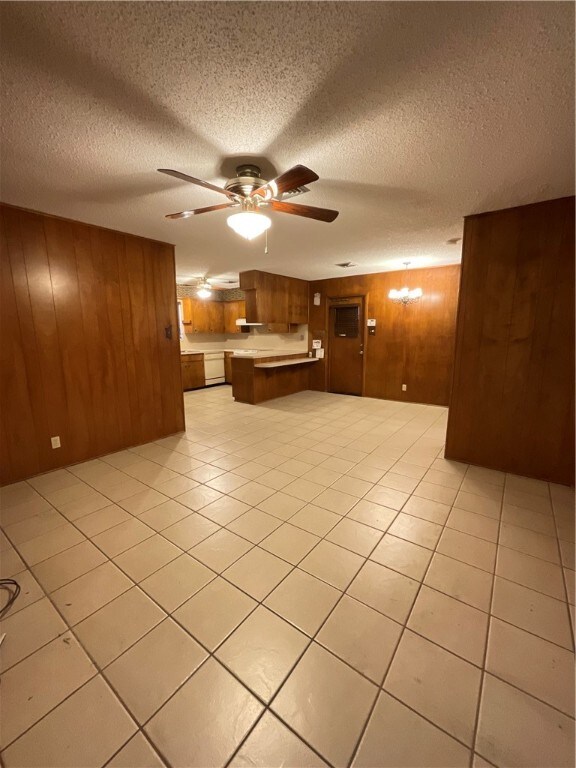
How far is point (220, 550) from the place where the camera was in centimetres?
192

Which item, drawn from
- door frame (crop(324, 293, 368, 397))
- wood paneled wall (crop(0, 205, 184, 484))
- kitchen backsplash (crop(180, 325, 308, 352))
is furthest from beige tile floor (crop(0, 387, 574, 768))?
kitchen backsplash (crop(180, 325, 308, 352))

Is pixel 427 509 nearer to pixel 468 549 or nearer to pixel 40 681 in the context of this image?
pixel 468 549

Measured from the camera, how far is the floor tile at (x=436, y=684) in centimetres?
109

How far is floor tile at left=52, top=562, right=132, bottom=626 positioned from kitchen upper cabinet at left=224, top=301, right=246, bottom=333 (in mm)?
6361

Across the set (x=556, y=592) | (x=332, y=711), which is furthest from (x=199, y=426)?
(x=556, y=592)

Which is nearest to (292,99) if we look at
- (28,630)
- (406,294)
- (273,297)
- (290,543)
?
(290,543)

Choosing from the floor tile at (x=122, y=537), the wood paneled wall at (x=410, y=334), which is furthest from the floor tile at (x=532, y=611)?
the wood paneled wall at (x=410, y=334)

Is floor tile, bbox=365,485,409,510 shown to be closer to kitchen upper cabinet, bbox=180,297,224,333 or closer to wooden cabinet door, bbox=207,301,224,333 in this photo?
kitchen upper cabinet, bbox=180,297,224,333

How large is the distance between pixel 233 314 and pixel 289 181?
615cm

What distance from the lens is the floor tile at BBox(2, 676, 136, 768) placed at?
995 millimetres

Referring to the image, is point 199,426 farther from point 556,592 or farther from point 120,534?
point 556,592

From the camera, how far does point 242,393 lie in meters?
5.89

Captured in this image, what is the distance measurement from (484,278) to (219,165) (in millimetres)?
2497

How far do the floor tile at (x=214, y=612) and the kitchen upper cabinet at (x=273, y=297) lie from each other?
4646mm
